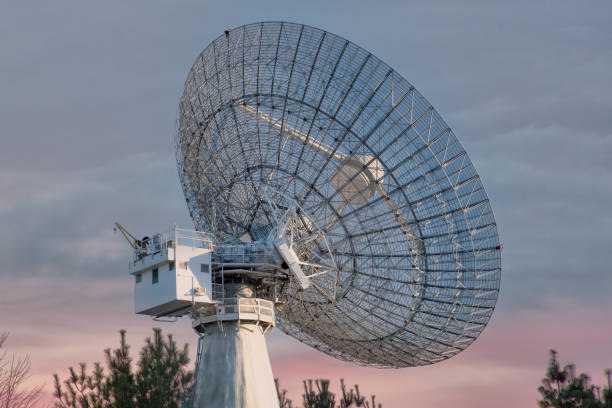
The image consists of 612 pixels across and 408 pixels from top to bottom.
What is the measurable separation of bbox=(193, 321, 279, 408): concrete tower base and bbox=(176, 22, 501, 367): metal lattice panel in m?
4.39

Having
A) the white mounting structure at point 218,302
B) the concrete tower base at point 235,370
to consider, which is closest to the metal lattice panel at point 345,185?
the white mounting structure at point 218,302

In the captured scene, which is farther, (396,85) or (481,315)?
(481,315)

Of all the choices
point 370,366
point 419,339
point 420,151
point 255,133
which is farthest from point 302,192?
point 370,366

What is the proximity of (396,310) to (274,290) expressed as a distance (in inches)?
270

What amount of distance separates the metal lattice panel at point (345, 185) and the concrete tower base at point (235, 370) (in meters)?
4.39

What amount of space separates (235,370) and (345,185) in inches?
431

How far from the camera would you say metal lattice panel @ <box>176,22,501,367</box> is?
1503 inches

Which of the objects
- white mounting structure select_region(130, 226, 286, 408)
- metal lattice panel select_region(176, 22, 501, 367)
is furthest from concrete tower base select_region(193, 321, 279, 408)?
metal lattice panel select_region(176, 22, 501, 367)

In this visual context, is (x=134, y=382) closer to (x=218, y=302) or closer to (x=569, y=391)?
(x=218, y=302)

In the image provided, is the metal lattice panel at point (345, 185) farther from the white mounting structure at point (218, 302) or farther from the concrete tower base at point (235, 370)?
the concrete tower base at point (235, 370)

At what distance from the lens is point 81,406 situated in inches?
1577

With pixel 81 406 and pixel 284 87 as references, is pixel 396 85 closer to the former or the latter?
pixel 284 87

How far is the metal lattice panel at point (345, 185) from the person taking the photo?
38.2 meters

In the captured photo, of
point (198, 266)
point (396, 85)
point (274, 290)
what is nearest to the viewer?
point (396, 85)
